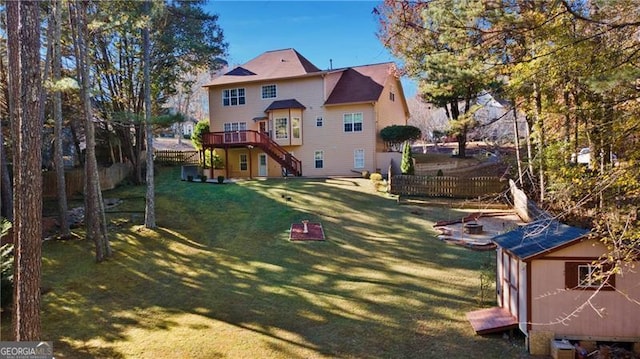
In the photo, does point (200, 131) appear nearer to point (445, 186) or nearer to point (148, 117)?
point (148, 117)

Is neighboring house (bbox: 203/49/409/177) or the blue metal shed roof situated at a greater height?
neighboring house (bbox: 203/49/409/177)

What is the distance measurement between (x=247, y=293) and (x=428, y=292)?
4758mm

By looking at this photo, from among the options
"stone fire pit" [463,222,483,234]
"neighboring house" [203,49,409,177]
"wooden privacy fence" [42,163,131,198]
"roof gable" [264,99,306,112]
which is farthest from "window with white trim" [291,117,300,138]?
"stone fire pit" [463,222,483,234]

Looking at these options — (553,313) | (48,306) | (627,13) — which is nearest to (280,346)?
(553,313)

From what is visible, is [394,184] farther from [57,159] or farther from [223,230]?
[57,159]

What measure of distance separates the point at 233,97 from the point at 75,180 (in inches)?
481

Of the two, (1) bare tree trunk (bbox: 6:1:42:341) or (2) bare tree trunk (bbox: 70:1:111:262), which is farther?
(2) bare tree trunk (bbox: 70:1:111:262)

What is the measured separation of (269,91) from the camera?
2847cm

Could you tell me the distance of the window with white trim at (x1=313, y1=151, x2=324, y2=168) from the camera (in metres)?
27.4

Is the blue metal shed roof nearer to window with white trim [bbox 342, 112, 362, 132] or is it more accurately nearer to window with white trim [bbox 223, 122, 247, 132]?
window with white trim [bbox 342, 112, 362, 132]

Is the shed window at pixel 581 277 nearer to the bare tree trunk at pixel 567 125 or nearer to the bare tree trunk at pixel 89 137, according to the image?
the bare tree trunk at pixel 567 125

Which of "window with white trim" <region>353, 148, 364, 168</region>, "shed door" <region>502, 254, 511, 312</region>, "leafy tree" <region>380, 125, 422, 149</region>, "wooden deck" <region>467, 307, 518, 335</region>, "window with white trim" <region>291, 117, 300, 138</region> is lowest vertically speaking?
"wooden deck" <region>467, 307, 518, 335</region>

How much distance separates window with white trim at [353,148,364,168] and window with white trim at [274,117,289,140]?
484cm

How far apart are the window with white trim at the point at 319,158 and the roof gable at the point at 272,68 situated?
5.35m
